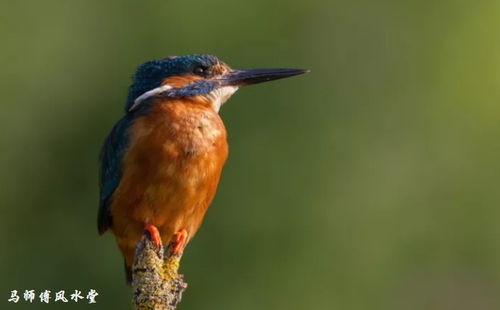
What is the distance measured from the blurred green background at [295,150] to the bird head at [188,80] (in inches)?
163

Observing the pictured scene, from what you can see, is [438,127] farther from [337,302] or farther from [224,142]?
[224,142]

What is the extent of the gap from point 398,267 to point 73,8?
4436 mm

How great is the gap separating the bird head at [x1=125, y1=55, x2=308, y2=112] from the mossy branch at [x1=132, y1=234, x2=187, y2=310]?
4.44 feet

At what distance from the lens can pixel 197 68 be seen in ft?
20.4

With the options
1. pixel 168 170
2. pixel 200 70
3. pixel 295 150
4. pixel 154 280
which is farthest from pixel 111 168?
pixel 295 150

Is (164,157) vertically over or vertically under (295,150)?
under

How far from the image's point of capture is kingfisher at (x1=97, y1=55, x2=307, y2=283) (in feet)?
18.3

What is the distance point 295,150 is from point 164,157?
5957 mm

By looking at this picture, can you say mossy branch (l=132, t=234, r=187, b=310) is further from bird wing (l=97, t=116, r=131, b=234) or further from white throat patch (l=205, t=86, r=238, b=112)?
white throat patch (l=205, t=86, r=238, b=112)

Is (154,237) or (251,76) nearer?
(154,237)

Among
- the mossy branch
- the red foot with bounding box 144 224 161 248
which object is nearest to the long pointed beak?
the red foot with bounding box 144 224 161 248

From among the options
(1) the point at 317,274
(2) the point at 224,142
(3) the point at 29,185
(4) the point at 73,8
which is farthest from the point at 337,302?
(2) the point at 224,142

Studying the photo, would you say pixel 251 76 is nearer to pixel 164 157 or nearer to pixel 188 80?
pixel 188 80

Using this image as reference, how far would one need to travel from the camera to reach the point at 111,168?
5.97 metres
